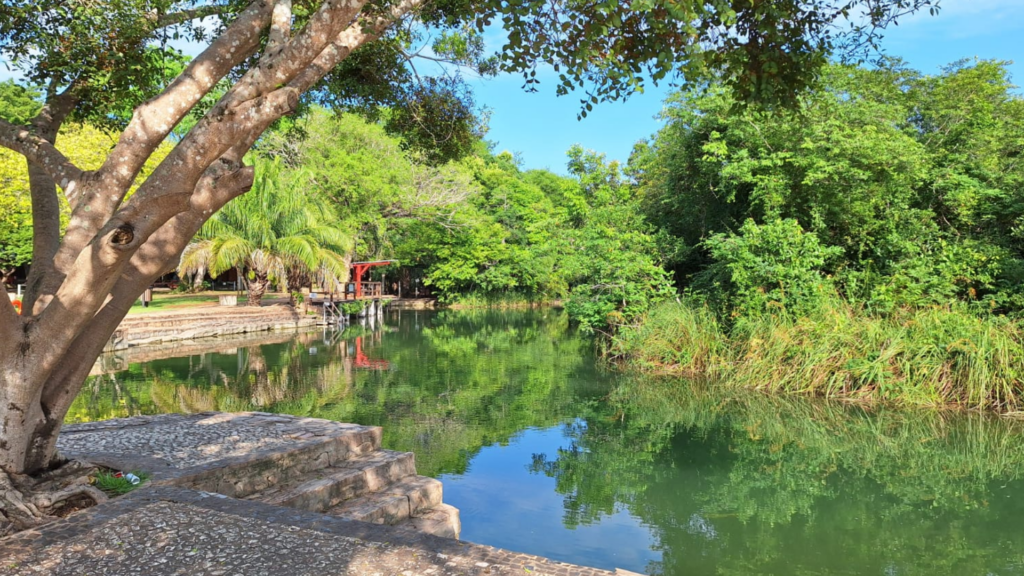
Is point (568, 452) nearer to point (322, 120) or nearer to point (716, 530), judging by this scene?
point (716, 530)

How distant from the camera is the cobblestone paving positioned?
5.56 metres

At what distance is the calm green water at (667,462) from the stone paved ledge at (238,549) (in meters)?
2.45

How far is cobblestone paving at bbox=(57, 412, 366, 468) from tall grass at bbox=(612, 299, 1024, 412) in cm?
811

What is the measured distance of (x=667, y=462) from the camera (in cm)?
820

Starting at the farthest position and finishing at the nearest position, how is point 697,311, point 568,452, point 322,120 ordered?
point 322,120 → point 697,311 → point 568,452

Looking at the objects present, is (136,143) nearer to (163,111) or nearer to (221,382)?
(163,111)

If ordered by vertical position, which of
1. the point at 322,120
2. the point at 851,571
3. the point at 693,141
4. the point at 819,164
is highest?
the point at 322,120

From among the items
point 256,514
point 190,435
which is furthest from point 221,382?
point 256,514

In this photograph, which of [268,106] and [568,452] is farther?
[568,452]

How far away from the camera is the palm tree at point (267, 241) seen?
22750 millimetres

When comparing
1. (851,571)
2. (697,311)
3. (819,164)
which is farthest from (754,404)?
(851,571)

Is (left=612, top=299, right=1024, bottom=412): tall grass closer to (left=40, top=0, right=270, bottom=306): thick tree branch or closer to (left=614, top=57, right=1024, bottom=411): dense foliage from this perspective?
(left=614, top=57, right=1024, bottom=411): dense foliage

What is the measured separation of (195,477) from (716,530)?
451 centimetres

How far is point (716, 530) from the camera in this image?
6.18 m
